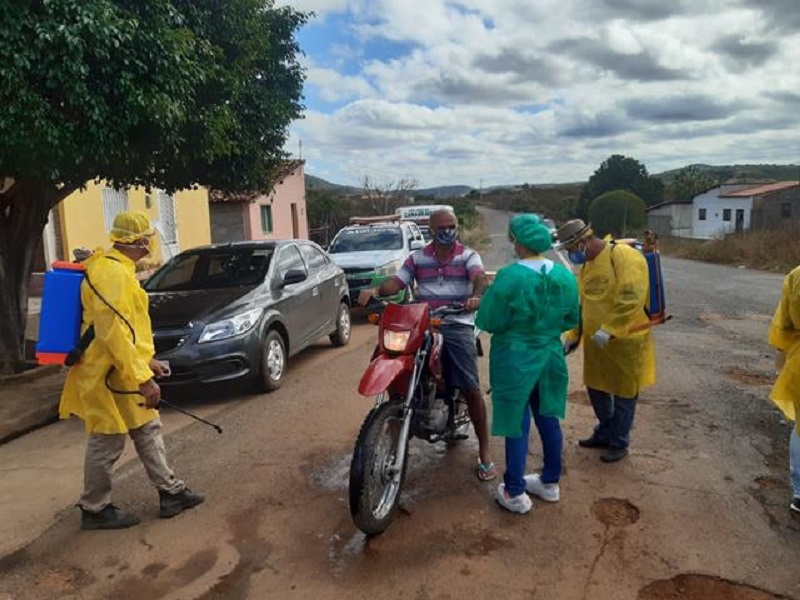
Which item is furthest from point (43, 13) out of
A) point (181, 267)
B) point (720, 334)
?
point (720, 334)

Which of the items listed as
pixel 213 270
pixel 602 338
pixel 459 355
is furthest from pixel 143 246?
pixel 213 270

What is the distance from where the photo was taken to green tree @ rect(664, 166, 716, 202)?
8050cm

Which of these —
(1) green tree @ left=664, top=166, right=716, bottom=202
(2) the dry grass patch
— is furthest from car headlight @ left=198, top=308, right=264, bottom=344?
A: (1) green tree @ left=664, top=166, right=716, bottom=202

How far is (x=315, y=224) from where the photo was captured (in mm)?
39719

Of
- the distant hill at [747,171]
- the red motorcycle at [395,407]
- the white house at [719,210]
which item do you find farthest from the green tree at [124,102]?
the distant hill at [747,171]

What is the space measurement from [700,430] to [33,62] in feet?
20.0

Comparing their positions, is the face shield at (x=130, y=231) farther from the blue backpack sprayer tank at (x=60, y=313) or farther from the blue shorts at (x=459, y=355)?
the blue shorts at (x=459, y=355)

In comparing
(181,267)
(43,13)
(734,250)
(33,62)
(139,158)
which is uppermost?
(43,13)

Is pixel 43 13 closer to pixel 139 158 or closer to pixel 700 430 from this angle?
pixel 139 158

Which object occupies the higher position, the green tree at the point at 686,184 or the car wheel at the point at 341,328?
the green tree at the point at 686,184

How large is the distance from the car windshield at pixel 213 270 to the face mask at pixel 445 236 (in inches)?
130

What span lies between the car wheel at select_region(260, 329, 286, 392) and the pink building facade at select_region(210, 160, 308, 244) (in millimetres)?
18974

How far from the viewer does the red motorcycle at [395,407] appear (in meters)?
3.43

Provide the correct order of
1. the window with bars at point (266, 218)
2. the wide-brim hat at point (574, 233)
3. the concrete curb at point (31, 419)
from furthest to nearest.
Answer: the window with bars at point (266, 218) → the concrete curb at point (31, 419) → the wide-brim hat at point (574, 233)
